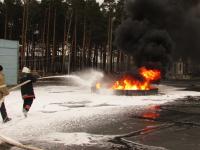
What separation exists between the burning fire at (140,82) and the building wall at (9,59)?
9.74m

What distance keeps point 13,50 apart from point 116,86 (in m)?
10.5

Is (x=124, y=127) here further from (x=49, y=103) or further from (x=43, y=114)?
(x=49, y=103)

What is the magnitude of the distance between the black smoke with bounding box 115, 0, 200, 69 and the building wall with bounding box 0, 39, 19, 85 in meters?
8.43

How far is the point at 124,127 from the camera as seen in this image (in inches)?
424

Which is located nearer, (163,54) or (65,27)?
(163,54)

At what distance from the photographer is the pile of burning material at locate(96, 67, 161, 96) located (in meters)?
21.6

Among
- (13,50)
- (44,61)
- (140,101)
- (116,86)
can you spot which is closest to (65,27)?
(44,61)

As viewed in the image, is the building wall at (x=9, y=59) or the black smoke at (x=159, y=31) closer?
the black smoke at (x=159, y=31)

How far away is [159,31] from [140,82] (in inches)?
152

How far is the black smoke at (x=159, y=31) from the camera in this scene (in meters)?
24.3

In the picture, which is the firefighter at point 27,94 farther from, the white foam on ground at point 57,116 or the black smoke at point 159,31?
the black smoke at point 159,31

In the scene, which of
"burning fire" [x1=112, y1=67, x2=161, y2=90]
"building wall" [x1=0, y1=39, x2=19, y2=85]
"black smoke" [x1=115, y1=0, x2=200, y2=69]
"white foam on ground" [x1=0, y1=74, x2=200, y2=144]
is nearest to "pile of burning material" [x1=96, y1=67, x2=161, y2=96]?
"burning fire" [x1=112, y1=67, x2=161, y2=90]

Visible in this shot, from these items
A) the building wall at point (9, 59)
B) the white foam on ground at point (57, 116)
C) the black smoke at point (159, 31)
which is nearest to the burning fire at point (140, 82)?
the black smoke at point (159, 31)

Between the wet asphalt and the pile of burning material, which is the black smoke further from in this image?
the wet asphalt
